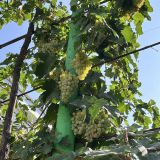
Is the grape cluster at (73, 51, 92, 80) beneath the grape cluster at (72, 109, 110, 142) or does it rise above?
above

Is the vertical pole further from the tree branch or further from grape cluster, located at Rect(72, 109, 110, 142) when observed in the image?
A: the tree branch

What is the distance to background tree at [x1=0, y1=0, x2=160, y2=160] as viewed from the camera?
1.77 metres

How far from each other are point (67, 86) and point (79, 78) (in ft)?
0.22

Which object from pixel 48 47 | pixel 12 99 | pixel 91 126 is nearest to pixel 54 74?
pixel 48 47

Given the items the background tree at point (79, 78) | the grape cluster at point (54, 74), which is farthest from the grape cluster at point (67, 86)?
the grape cluster at point (54, 74)

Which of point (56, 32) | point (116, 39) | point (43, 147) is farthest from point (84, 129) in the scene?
point (56, 32)

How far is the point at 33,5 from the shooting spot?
268 cm

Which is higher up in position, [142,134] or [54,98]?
[54,98]

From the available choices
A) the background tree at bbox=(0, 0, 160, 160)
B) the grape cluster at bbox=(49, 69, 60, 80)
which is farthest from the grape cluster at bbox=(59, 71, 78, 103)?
the grape cluster at bbox=(49, 69, 60, 80)

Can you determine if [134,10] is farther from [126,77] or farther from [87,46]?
[126,77]

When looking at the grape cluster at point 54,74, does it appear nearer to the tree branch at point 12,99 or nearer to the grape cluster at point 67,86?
the grape cluster at point 67,86

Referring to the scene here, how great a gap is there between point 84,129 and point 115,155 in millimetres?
627

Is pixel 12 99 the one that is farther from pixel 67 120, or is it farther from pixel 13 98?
pixel 67 120

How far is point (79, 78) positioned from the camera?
1854 mm
